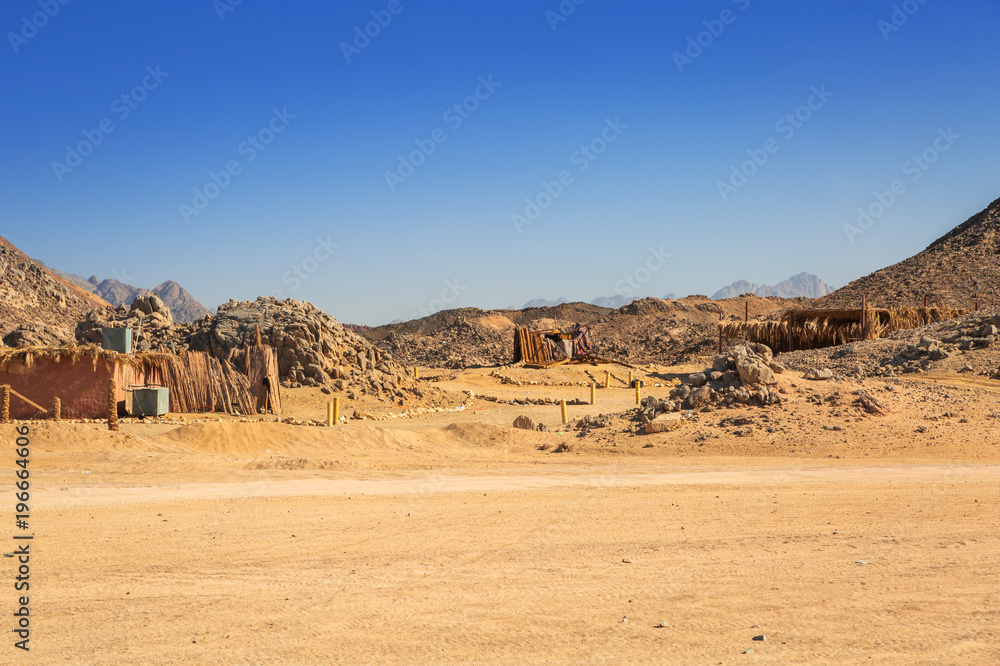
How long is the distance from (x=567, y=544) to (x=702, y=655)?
265 cm

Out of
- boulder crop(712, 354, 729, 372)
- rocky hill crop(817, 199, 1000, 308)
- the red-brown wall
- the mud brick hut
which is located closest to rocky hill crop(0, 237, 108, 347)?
the mud brick hut

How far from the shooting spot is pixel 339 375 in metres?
23.7

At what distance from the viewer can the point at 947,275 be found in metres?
52.1

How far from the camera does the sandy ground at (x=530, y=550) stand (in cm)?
528

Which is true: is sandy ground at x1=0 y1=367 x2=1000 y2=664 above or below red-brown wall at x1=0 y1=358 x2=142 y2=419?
below

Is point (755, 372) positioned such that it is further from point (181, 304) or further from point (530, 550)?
point (181, 304)

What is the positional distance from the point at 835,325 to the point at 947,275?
2660cm

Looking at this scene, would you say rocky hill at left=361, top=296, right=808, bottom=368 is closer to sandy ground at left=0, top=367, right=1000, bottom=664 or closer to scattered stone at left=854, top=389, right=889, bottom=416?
scattered stone at left=854, top=389, right=889, bottom=416

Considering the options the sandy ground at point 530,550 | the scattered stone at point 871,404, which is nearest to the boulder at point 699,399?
the sandy ground at point 530,550

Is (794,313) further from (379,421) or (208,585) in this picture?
(208,585)

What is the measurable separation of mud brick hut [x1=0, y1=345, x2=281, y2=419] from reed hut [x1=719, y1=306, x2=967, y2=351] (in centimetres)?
2346

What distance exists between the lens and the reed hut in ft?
105

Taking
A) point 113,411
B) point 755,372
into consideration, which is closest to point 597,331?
point 755,372

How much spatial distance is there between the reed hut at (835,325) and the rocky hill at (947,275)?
16459mm
